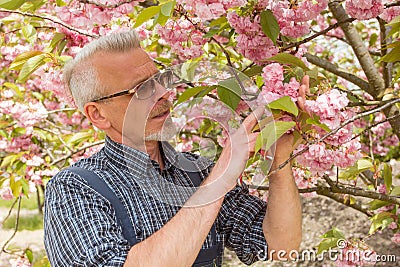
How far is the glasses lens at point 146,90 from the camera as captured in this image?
6.33 ft

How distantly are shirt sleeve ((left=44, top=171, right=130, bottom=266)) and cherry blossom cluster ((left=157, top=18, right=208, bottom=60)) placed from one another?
2.69ft

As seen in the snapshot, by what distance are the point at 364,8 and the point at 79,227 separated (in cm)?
113

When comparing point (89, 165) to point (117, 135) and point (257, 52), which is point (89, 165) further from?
point (257, 52)

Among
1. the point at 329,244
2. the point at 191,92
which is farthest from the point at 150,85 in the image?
the point at 329,244

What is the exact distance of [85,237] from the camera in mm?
1759

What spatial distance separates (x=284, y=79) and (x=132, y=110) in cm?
47

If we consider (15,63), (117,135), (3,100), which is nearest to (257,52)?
(117,135)

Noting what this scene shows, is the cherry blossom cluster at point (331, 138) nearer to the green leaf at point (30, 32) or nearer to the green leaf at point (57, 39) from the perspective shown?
the green leaf at point (57, 39)

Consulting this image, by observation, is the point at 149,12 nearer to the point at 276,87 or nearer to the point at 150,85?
the point at 150,85

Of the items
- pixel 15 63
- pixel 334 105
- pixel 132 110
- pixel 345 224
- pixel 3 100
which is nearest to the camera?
pixel 334 105

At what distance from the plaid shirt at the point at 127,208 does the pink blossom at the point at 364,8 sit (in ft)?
2.26

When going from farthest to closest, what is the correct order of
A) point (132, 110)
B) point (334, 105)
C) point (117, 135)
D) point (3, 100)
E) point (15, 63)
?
1. point (3, 100)
2. point (15, 63)
3. point (117, 135)
4. point (132, 110)
5. point (334, 105)

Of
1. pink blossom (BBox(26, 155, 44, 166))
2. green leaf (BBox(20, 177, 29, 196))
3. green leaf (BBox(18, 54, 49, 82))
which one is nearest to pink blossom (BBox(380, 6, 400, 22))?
green leaf (BBox(18, 54, 49, 82))

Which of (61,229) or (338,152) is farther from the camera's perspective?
(338,152)
